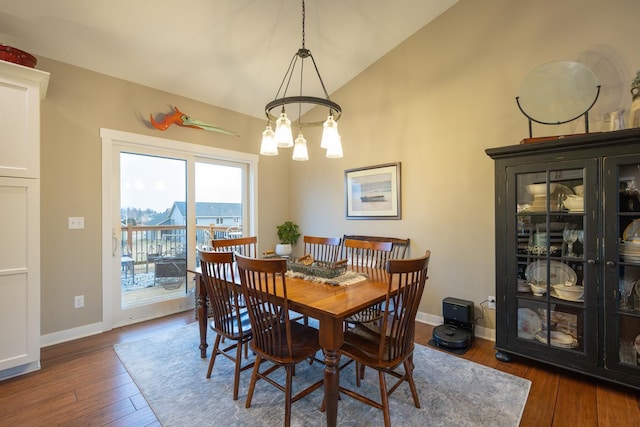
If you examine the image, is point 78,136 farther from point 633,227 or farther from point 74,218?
point 633,227

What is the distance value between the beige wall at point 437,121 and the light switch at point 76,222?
0.13 ft

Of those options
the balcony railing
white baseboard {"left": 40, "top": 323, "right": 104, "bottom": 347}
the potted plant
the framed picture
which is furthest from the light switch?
the framed picture

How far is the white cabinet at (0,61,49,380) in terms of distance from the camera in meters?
2.09

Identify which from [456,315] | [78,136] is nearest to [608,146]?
[456,315]

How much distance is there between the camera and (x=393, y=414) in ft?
5.72

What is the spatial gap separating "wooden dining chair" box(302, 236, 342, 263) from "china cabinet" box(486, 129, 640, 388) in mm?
1423

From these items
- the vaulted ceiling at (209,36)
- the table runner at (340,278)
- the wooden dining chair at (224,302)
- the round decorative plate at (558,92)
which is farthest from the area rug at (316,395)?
the vaulted ceiling at (209,36)

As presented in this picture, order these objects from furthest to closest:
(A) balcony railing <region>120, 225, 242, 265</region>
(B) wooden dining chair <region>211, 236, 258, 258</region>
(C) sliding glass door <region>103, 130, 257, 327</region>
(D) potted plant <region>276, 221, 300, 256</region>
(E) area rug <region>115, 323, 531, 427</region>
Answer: (D) potted plant <region>276, 221, 300, 256</region>, (A) balcony railing <region>120, 225, 242, 265</region>, (C) sliding glass door <region>103, 130, 257, 327</region>, (B) wooden dining chair <region>211, 236, 258, 258</region>, (E) area rug <region>115, 323, 531, 427</region>

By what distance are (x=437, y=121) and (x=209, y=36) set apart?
96.5 inches

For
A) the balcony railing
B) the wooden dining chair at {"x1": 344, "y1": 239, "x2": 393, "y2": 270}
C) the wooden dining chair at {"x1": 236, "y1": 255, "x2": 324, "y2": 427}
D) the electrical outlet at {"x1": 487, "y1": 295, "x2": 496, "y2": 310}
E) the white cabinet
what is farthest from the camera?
the balcony railing

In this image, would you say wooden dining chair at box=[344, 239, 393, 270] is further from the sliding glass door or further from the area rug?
the sliding glass door

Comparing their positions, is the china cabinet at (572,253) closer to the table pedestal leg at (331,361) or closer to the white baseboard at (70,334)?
the table pedestal leg at (331,361)

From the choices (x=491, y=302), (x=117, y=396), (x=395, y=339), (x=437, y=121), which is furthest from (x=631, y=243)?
(x=117, y=396)

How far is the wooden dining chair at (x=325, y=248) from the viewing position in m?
2.93
